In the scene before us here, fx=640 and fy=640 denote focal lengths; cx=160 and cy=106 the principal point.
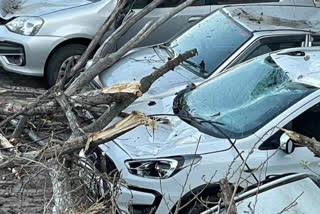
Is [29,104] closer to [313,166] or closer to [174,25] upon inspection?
[313,166]

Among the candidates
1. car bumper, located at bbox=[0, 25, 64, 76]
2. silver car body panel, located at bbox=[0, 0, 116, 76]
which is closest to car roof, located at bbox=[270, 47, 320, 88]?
silver car body panel, located at bbox=[0, 0, 116, 76]

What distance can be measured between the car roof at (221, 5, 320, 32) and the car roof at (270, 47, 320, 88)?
97 cm

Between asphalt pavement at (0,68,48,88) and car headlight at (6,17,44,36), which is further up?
car headlight at (6,17,44,36)

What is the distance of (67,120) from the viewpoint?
5.65 m

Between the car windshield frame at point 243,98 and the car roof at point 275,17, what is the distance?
1.19m

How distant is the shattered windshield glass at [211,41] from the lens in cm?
Result: 680

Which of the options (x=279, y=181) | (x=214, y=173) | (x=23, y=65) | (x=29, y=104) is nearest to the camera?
(x=279, y=181)

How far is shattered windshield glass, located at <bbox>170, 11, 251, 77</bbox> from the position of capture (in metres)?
6.80

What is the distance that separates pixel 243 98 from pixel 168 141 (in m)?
0.83

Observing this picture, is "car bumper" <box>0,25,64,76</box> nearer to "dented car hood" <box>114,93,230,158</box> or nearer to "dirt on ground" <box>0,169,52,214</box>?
"dirt on ground" <box>0,169,52,214</box>

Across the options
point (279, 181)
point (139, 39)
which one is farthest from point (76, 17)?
point (279, 181)

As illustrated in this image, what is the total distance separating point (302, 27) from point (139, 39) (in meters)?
1.89

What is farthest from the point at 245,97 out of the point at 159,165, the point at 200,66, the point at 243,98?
the point at 200,66

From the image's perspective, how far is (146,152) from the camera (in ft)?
16.4
